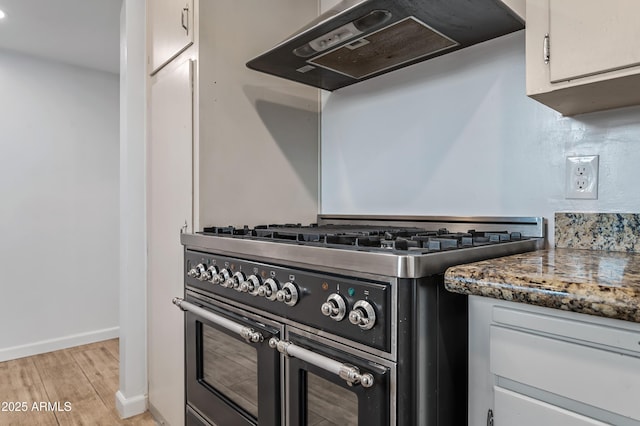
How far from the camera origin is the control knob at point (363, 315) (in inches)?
31.9

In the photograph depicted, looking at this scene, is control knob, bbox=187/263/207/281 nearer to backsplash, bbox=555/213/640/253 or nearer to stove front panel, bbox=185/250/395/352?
stove front panel, bbox=185/250/395/352

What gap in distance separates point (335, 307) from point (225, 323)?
0.51 metres

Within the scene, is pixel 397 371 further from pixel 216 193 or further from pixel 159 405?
pixel 159 405

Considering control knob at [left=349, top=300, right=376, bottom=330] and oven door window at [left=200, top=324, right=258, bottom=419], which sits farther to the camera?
oven door window at [left=200, top=324, right=258, bottom=419]

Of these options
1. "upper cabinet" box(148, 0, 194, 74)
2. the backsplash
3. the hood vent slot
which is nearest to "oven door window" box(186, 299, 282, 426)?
the backsplash

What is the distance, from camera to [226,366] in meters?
1.35

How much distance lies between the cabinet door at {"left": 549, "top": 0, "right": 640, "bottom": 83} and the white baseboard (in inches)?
91.3

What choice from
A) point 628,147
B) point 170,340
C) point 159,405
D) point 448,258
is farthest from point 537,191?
point 159,405

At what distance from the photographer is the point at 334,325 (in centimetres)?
91

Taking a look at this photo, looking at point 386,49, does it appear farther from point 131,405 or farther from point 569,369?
point 131,405

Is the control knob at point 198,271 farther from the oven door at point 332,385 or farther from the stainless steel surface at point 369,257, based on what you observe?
the oven door at point 332,385

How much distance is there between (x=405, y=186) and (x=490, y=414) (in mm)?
1001

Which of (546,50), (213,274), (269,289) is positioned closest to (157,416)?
(213,274)

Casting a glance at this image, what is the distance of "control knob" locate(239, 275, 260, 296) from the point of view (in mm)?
1151
